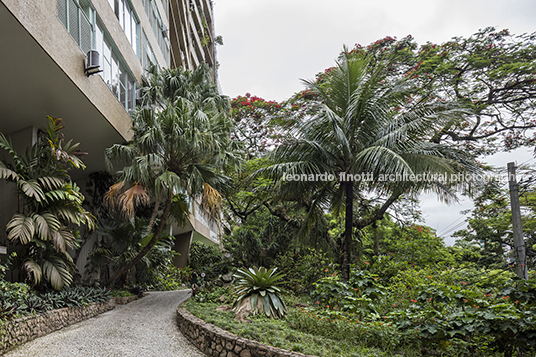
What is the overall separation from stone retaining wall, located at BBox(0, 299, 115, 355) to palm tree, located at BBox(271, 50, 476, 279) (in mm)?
5940

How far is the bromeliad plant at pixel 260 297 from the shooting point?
7.64 m

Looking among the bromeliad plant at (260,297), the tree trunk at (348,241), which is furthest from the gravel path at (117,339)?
the tree trunk at (348,241)

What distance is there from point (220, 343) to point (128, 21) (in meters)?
11.5

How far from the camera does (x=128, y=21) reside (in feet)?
41.7

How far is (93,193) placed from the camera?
42.3 feet

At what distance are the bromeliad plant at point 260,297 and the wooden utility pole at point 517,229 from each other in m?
4.82

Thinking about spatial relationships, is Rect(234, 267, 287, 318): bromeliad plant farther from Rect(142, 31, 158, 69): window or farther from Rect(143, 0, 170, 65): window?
Rect(143, 0, 170, 65): window

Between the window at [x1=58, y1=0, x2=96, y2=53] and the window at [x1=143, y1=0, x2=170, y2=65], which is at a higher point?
the window at [x1=143, y1=0, x2=170, y2=65]

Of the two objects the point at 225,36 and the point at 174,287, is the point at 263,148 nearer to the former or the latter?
the point at 174,287

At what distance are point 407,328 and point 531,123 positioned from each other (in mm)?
10691

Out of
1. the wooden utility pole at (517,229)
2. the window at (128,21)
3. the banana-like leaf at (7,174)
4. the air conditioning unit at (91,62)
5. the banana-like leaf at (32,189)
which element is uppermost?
the window at (128,21)

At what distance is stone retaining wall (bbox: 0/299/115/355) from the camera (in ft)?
18.8

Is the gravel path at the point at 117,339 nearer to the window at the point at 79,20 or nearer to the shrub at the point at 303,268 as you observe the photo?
the shrub at the point at 303,268

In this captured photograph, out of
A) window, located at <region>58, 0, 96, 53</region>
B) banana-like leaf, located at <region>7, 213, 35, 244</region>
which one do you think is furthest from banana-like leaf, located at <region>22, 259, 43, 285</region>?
window, located at <region>58, 0, 96, 53</region>
